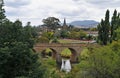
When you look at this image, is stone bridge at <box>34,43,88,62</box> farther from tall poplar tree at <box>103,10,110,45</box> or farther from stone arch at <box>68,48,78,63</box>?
tall poplar tree at <box>103,10,110,45</box>

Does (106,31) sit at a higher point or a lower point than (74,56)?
higher

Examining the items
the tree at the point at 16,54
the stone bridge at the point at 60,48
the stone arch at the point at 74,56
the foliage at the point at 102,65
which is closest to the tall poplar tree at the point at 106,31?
the stone bridge at the point at 60,48

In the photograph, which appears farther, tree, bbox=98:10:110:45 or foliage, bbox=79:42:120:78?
tree, bbox=98:10:110:45

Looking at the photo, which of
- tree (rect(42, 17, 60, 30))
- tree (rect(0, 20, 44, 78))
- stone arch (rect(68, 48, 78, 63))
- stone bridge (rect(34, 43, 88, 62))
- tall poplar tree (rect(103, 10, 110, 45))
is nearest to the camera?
tree (rect(0, 20, 44, 78))

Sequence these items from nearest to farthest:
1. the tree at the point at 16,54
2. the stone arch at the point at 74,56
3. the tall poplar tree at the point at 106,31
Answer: the tree at the point at 16,54, the tall poplar tree at the point at 106,31, the stone arch at the point at 74,56

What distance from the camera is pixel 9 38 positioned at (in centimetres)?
Result: 1530

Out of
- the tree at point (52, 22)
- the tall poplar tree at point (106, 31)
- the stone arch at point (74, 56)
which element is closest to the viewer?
the tall poplar tree at point (106, 31)

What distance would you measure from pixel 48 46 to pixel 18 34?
134ft

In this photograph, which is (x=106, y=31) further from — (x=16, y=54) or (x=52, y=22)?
(x=52, y=22)

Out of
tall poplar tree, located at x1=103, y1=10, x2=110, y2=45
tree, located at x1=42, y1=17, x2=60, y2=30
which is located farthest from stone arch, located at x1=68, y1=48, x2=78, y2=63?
tree, located at x1=42, y1=17, x2=60, y2=30

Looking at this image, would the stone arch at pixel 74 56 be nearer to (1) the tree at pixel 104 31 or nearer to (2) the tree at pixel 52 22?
(1) the tree at pixel 104 31

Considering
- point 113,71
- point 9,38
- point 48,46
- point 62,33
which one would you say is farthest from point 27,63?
point 62,33

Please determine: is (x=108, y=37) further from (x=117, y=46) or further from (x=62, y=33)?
(x=62, y=33)

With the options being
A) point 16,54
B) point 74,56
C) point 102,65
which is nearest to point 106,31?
point 74,56
